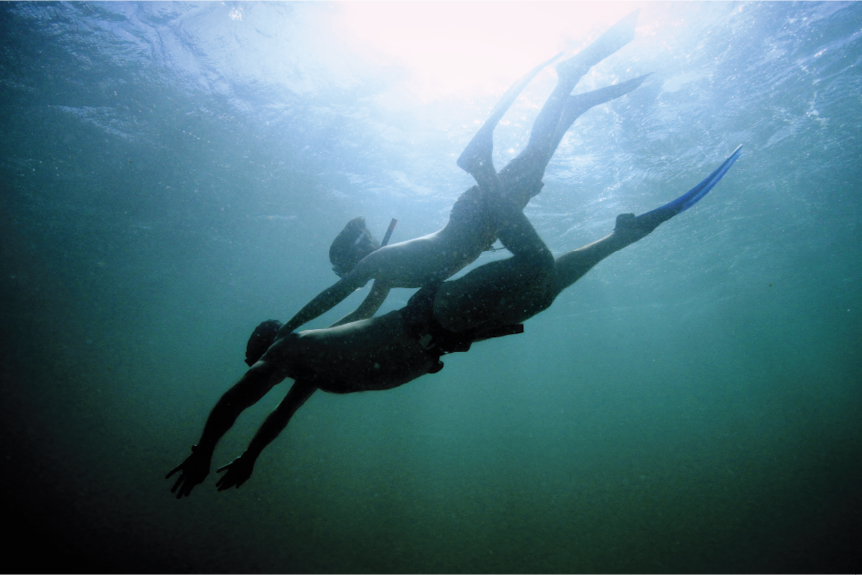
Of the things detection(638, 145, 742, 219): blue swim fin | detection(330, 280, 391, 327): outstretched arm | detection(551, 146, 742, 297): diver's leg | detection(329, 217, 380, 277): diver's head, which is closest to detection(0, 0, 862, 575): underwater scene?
detection(329, 217, 380, 277): diver's head

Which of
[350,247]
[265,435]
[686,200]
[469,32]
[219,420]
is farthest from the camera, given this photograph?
[469,32]

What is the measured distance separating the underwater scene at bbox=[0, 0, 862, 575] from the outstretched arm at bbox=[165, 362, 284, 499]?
6 centimetres

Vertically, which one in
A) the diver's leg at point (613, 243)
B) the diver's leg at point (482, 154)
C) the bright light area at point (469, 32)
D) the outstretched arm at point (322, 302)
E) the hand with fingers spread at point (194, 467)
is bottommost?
the hand with fingers spread at point (194, 467)

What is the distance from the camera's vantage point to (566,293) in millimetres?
23469

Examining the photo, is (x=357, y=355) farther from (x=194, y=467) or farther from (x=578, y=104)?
(x=578, y=104)

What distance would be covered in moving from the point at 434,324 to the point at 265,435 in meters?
1.66

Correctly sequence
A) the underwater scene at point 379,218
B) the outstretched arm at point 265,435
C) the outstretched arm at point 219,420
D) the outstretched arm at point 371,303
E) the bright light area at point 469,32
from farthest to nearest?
the underwater scene at point 379,218, the bright light area at point 469,32, the outstretched arm at point 371,303, the outstretched arm at point 265,435, the outstretched arm at point 219,420

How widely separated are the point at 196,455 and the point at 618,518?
20.1 m

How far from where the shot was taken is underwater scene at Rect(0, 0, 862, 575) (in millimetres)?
7781

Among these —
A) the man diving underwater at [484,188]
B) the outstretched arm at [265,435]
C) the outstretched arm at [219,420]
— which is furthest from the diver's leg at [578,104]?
the outstretched arm at [265,435]

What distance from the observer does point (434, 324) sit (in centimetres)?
243

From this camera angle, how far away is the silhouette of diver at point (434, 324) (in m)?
2.33

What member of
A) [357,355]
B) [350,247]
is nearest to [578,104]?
[350,247]

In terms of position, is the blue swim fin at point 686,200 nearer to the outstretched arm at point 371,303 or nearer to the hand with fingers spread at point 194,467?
the outstretched arm at point 371,303
